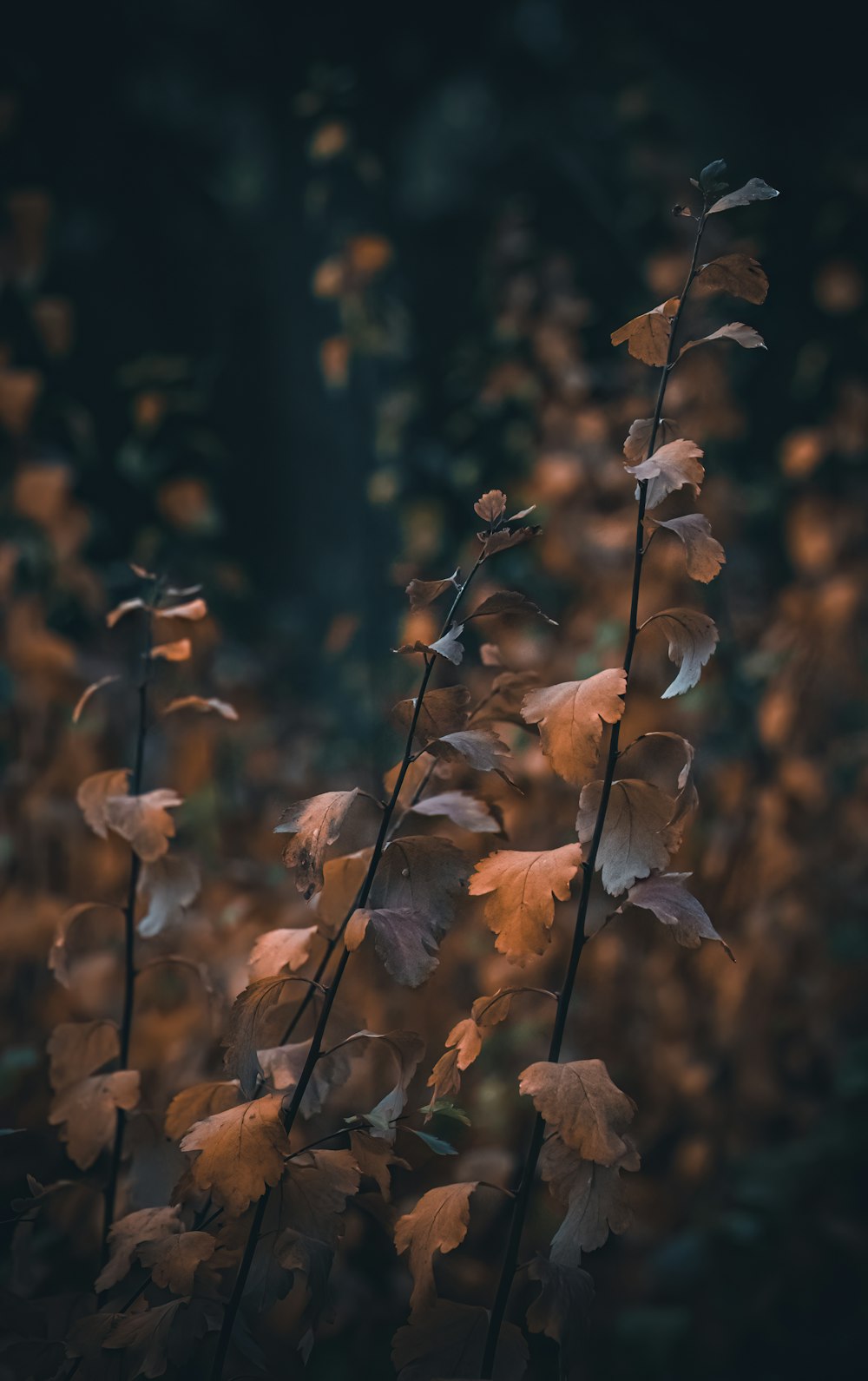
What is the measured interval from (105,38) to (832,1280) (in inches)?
111

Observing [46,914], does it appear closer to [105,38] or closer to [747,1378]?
[747,1378]

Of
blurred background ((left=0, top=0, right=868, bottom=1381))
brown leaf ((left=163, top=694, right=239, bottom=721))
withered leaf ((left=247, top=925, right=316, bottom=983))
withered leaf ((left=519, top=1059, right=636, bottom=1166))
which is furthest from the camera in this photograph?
blurred background ((left=0, top=0, right=868, bottom=1381))

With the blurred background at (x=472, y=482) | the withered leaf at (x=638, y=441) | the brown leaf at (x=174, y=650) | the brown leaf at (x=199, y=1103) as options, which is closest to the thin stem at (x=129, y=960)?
the brown leaf at (x=174, y=650)

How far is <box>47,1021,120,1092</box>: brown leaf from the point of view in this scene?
758 millimetres

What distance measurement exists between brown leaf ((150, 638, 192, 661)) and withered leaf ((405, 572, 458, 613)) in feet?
0.67

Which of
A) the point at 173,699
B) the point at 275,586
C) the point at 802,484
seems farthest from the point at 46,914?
the point at 802,484

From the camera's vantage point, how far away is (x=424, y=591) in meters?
0.59

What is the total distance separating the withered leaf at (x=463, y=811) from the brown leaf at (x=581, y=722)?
2.8 inches

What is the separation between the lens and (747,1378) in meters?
1.43

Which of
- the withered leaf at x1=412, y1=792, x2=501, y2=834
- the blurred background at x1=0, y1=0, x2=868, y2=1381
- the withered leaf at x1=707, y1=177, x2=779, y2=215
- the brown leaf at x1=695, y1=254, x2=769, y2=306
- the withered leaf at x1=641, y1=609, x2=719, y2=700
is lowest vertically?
the blurred background at x1=0, y1=0, x2=868, y2=1381

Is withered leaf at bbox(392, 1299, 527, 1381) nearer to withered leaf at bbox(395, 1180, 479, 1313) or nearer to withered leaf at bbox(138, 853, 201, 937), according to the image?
withered leaf at bbox(395, 1180, 479, 1313)

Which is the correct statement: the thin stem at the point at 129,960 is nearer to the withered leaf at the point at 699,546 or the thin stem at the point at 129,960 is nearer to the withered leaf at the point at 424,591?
the withered leaf at the point at 424,591

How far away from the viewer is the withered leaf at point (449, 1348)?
1.93ft

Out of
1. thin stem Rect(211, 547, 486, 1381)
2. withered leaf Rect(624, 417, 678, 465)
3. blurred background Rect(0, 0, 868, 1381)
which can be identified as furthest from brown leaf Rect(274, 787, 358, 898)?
blurred background Rect(0, 0, 868, 1381)
